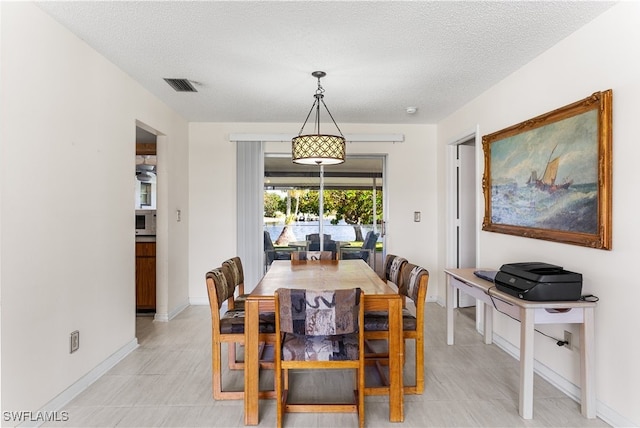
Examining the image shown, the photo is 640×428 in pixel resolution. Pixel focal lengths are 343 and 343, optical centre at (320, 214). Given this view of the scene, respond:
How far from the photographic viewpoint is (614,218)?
6.56 ft

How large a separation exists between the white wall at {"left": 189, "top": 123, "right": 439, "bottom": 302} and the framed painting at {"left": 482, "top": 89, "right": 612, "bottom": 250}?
1535mm

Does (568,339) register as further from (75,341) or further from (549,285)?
(75,341)

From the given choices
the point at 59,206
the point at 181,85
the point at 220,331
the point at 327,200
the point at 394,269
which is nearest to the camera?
the point at 59,206

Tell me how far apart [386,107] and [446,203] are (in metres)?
1.50

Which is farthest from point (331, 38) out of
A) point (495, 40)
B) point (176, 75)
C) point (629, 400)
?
point (629, 400)

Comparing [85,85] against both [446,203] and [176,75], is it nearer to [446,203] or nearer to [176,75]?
[176,75]

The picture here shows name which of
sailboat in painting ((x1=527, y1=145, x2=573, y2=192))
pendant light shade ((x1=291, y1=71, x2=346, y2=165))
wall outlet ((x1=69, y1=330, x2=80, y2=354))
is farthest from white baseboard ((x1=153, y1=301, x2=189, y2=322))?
sailboat in painting ((x1=527, y1=145, x2=573, y2=192))

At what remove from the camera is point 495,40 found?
94.4 inches

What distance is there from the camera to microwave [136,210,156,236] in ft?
13.5

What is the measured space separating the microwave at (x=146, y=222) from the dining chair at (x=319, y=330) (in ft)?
9.21

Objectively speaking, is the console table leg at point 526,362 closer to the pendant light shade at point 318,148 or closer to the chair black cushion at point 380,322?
the chair black cushion at point 380,322

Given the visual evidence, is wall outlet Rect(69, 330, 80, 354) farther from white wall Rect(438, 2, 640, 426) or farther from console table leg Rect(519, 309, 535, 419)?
white wall Rect(438, 2, 640, 426)

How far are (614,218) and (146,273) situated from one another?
4.35 meters

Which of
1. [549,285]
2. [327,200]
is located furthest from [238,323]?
[327,200]
